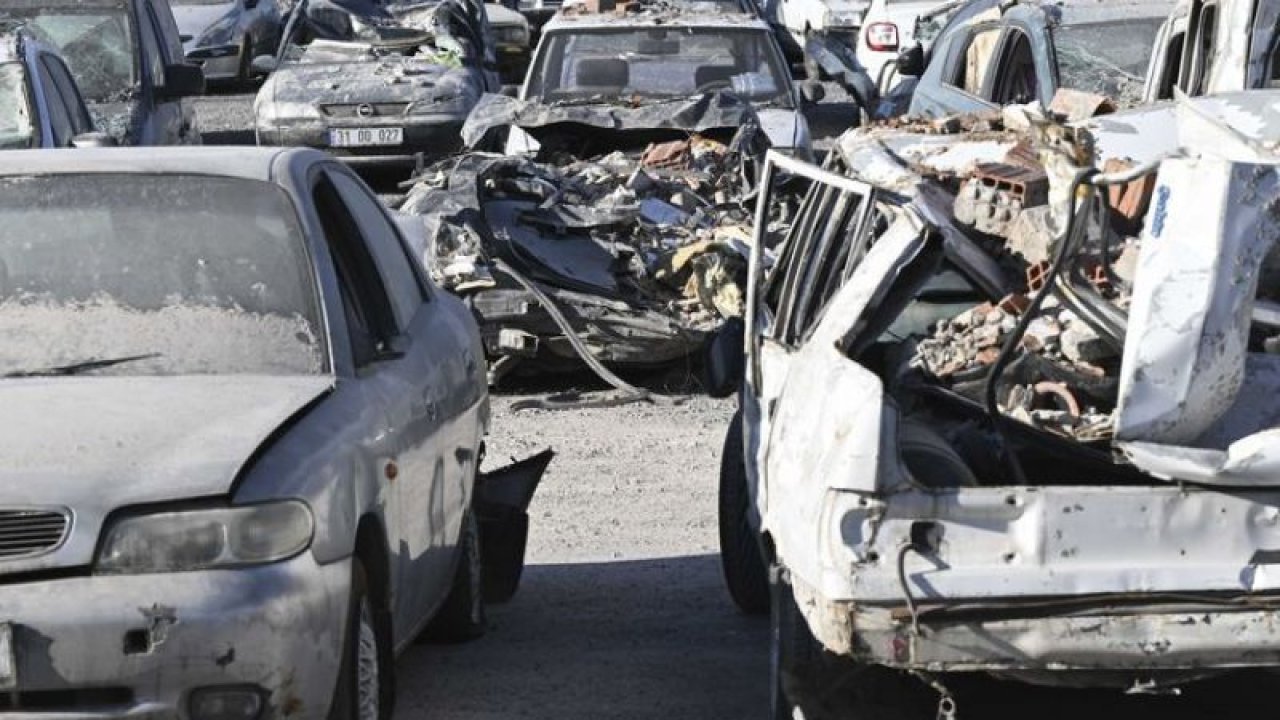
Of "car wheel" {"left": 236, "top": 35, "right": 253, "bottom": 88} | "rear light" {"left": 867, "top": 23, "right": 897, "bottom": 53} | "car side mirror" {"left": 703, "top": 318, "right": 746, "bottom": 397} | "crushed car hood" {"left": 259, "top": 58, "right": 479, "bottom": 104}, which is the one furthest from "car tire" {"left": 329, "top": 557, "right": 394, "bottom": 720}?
"rear light" {"left": 867, "top": 23, "right": 897, "bottom": 53}

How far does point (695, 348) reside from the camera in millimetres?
12766

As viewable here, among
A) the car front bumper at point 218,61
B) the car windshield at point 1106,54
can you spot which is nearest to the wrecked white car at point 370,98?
the car front bumper at point 218,61

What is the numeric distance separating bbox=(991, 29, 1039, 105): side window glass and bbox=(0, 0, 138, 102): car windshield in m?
5.62

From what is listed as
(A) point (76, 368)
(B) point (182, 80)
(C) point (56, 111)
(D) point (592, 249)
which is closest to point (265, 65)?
(B) point (182, 80)

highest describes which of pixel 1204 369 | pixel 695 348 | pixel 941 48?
pixel 1204 369

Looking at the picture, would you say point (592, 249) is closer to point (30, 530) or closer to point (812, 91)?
point (812, 91)

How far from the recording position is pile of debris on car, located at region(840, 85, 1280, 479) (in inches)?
212

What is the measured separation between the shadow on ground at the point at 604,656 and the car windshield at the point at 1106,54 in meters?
5.60

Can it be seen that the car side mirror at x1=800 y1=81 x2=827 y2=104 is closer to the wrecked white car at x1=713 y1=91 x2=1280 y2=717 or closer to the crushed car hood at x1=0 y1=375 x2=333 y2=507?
the wrecked white car at x1=713 y1=91 x2=1280 y2=717

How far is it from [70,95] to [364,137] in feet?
19.2

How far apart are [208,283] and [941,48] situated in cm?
A: 996

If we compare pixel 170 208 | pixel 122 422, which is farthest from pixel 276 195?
pixel 122 422

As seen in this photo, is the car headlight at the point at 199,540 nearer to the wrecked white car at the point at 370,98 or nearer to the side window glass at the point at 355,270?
the side window glass at the point at 355,270

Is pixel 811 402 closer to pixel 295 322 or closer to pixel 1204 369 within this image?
pixel 1204 369
